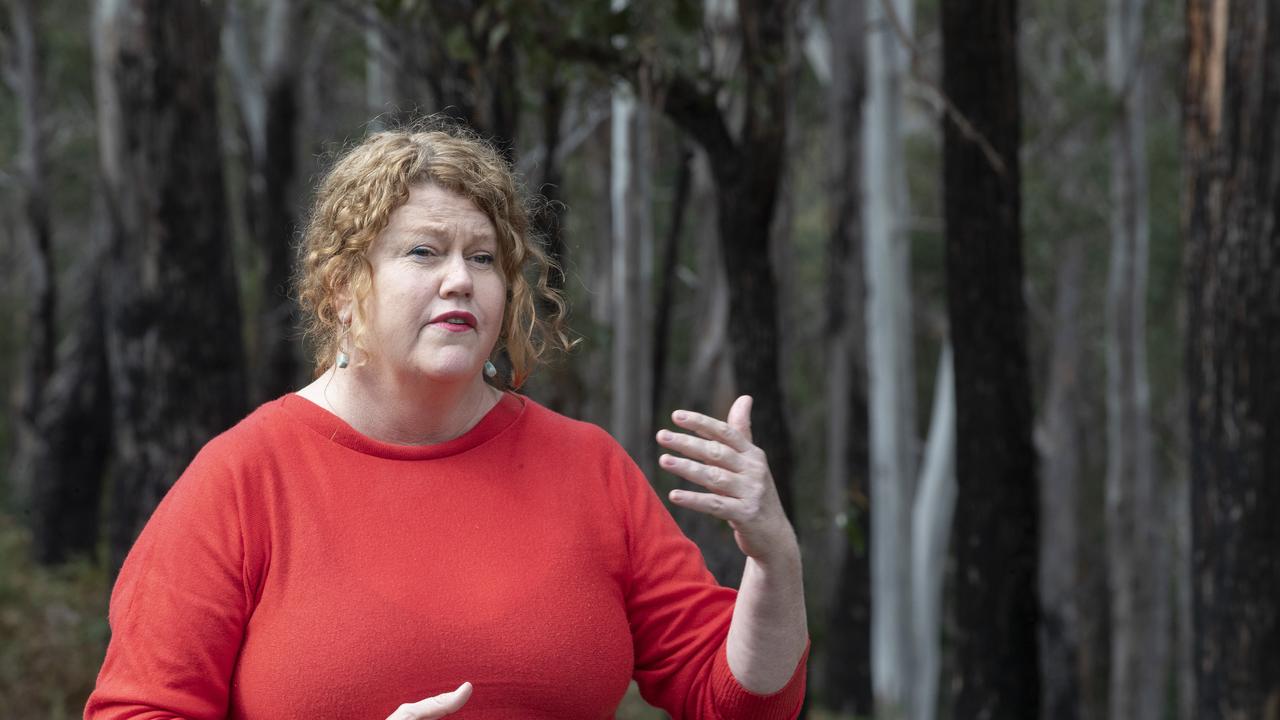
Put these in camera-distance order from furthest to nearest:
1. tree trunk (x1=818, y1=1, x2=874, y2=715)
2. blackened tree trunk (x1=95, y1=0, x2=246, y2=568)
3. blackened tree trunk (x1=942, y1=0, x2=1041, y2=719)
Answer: tree trunk (x1=818, y1=1, x2=874, y2=715)
blackened tree trunk (x1=95, y1=0, x2=246, y2=568)
blackened tree trunk (x1=942, y1=0, x2=1041, y2=719)

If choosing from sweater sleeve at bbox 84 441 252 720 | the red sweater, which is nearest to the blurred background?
the red sweater

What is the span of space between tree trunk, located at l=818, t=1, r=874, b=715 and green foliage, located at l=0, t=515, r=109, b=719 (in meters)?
5.90

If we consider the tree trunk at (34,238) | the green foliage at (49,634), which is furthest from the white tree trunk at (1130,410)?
the green foliage at (49,634)

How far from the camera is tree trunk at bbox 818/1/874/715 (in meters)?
12.9

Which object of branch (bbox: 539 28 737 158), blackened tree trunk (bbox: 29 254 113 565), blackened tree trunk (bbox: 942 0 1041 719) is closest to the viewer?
branch (bbox: 539 28 737 158)

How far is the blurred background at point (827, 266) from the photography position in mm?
5223

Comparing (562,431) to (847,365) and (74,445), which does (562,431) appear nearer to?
(74,445)

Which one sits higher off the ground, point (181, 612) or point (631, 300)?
point (631, 300)

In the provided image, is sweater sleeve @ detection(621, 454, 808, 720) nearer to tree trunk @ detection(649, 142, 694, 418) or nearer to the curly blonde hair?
the curly blonde hair

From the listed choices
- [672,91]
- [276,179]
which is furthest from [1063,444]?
[672,91]

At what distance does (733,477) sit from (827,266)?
40.5 feet

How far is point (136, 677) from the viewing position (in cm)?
206

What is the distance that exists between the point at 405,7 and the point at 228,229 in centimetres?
161

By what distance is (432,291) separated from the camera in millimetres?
2234
